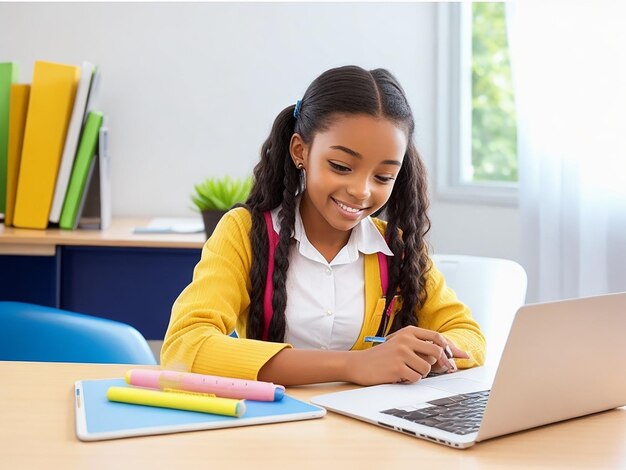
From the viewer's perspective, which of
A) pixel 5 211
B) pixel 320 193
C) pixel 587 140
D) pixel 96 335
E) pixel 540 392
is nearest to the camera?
pixel 540 392

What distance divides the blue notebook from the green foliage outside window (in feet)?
6.80

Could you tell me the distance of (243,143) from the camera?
2939mm

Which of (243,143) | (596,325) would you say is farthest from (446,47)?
(596,325)

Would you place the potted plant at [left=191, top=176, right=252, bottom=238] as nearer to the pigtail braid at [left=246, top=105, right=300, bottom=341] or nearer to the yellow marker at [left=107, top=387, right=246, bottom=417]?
the pigtail braid at [left=246, top=105, right=300, bottom=341]

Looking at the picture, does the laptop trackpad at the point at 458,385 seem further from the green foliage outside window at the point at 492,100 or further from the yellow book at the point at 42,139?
the green foliage outside window at the point at 492,100

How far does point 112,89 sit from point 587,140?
1.39 meters

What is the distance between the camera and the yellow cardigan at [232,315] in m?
1.27

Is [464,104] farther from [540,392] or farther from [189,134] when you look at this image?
[540,392]

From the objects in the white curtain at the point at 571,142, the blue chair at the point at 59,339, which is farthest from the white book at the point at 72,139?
the white curtain at the point at 571,142

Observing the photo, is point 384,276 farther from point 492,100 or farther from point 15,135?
point 492,100

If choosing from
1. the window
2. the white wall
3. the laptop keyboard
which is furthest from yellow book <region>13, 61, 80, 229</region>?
the laptop keyboard

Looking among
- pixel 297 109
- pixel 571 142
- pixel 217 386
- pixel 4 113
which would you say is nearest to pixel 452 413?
pixel 217 386

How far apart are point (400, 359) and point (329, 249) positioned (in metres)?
0.43

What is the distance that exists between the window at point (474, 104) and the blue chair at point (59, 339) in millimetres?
1569
